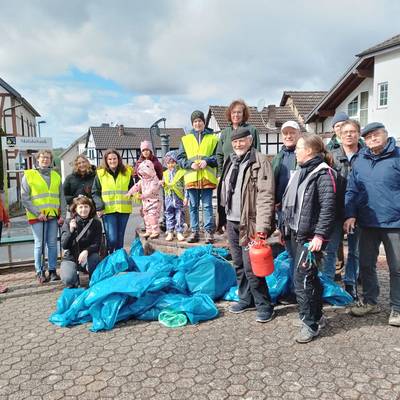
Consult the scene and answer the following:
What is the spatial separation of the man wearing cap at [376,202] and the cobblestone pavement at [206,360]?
0.60m

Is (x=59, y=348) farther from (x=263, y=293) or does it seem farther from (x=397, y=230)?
(x=397, y=230)

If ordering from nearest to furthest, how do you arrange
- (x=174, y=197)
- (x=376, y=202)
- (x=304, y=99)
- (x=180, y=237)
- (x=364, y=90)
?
(x=376, y=202) < (x=180, y=237) < (x=174, y=197) < (x=364, y=90) < (x=304, y=99)

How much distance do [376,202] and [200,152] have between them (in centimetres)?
242

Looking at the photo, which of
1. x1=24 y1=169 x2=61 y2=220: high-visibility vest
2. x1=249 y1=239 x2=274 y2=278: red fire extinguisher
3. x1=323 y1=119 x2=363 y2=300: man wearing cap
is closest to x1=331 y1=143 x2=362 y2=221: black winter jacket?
x1=323 y1=119 x2=363 y2=300: man wearing cap

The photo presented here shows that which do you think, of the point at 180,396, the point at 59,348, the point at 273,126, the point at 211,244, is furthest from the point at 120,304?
the point at 273,126

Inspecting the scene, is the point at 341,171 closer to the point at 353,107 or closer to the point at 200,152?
the point at 200,152

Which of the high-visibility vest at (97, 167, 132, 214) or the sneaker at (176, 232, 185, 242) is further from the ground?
the high-visibility vest at (97, 167, 132, 214)

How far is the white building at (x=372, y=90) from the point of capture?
13422 millimetres

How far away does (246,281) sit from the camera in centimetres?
399

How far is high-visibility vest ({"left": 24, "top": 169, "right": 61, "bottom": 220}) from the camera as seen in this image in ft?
16.9

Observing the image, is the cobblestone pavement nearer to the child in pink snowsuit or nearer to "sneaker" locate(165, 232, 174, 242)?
"sneaker" locate(165, 232, 174, 242)

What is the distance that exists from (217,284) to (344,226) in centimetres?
154

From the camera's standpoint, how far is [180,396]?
2.62m

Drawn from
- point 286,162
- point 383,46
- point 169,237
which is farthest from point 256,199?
point 383,46
